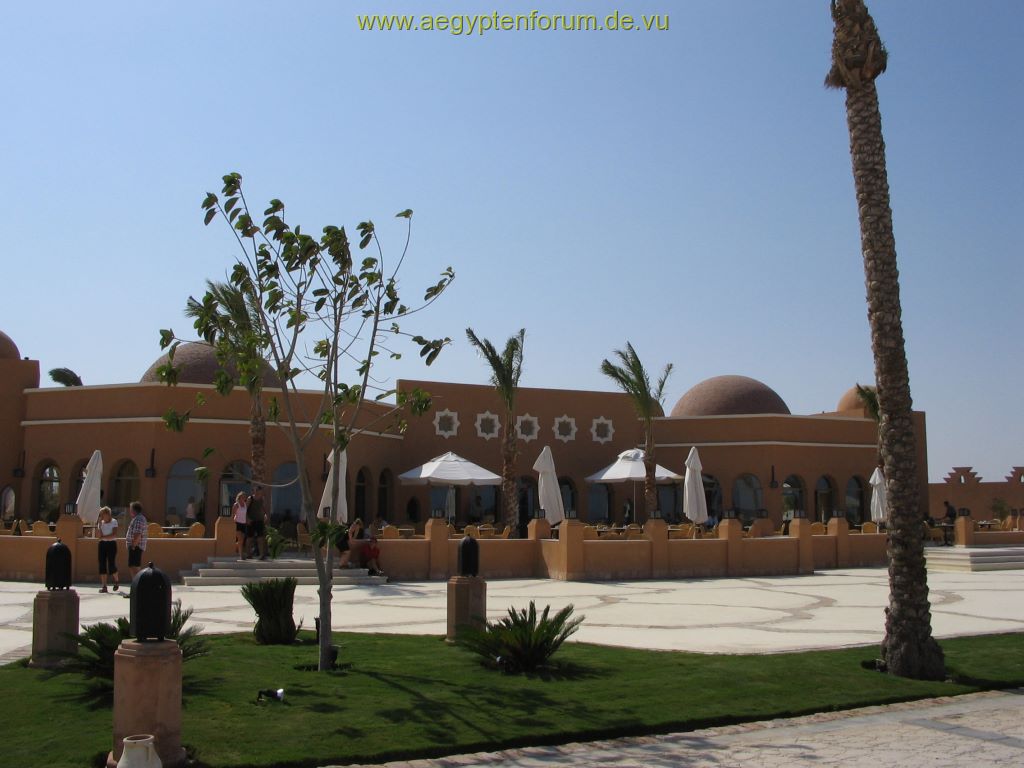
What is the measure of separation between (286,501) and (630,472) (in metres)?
9.98

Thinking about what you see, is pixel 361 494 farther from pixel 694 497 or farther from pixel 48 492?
pixel 694 497

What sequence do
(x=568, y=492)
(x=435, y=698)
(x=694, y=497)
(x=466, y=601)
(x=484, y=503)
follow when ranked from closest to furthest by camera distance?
(x=435, y=698) < (x=466, y=601) < (x=694, y=497) < (x=484, y=503) < (x=568, y=492)

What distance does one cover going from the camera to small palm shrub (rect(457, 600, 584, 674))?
364 inches

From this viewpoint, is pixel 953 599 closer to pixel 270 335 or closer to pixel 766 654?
pixel 766 654

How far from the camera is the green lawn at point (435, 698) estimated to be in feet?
22.2

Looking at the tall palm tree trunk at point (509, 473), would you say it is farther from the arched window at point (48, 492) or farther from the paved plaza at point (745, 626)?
the arched window at point (48, 492)

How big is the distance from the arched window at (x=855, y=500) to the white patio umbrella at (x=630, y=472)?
8.22 m

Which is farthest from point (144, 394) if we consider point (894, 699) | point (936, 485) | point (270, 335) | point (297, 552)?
point (936, 485)

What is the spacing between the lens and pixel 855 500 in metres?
35.2

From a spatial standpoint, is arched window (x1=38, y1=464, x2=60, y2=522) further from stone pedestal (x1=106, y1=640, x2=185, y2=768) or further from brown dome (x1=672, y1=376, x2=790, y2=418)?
stone pedestal (x1=106, y1=640, x2=185, y2=768)

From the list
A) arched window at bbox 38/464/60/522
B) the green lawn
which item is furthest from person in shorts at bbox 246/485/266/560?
the green lawn

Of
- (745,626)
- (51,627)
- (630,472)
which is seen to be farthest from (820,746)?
(630,472)

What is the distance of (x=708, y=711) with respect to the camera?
26.0ft

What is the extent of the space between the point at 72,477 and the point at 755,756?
75.1 feet
